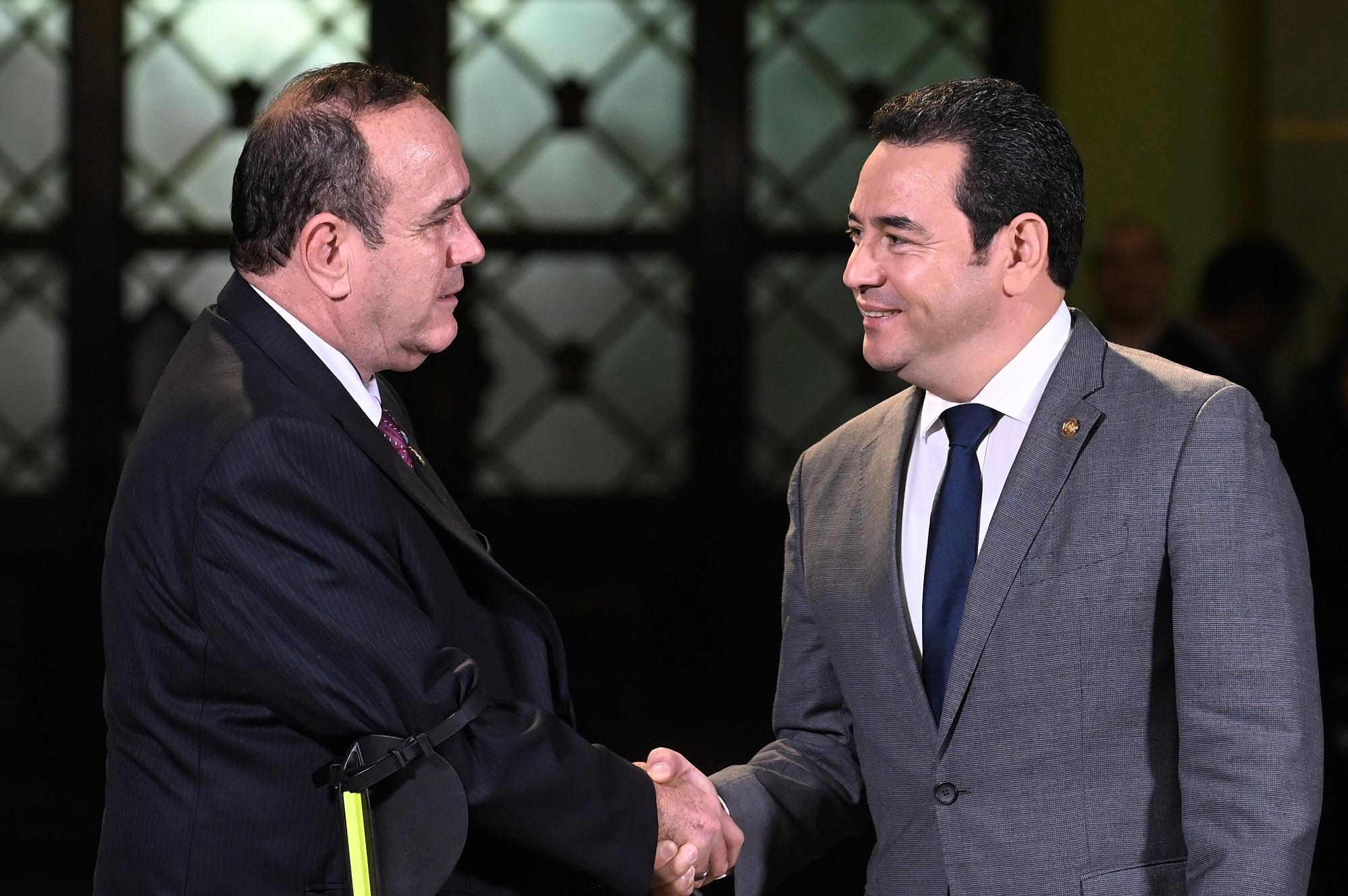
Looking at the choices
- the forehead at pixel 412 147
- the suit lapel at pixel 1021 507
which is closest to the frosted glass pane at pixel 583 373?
the forehead at pixel 412 147

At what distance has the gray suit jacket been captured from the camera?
1.74 meters

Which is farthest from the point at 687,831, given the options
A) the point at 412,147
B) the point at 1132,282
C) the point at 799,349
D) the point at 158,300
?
the point at 158,300

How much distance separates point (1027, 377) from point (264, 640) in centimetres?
96

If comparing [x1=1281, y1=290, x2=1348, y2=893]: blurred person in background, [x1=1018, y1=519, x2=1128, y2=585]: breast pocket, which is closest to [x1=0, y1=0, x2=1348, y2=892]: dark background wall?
[x1=1281, y1=290, x2=1348, y2=893]: blurred person in background

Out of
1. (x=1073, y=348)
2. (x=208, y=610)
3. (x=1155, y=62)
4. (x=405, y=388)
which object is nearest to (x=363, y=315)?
(x=208, y=610)

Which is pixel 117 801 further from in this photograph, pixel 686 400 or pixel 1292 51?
pixel 1292 51

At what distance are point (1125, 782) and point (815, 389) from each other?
3064mm

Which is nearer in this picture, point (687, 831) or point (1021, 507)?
point (1021, 507)

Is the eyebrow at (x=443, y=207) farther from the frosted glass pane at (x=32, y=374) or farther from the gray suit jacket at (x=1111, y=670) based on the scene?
the frosted glass pane at (x=32, y=374)

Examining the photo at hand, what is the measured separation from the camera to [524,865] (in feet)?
6.39

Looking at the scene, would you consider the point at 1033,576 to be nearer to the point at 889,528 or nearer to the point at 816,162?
the point at 889,528

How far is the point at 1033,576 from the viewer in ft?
6.13

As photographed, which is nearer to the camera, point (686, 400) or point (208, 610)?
point (208, 610)

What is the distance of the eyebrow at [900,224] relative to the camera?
2.02 m
